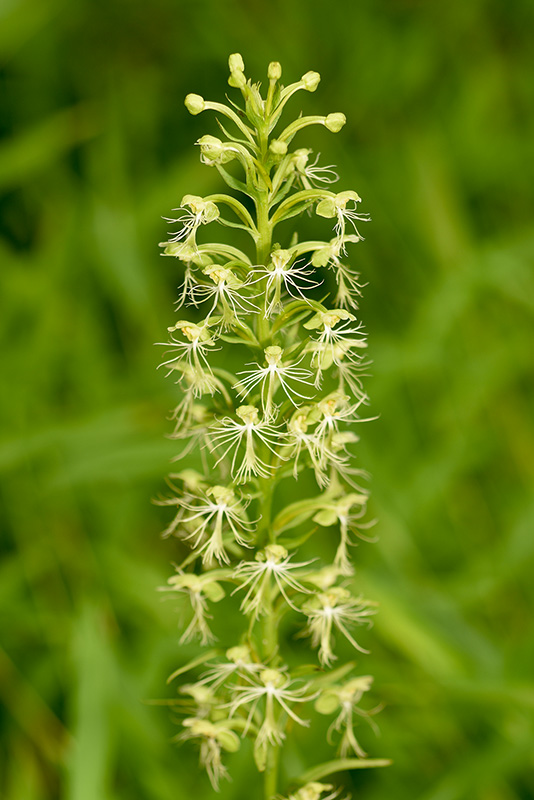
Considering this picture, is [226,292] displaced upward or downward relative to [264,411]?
upward

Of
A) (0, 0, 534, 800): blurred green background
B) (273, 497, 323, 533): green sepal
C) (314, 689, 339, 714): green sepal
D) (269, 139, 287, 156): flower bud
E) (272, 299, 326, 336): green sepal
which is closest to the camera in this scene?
(269, 139, 287, 156): flower bud

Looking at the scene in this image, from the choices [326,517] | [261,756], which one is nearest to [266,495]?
[326,517]

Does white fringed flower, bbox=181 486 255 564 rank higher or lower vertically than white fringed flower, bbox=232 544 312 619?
higher

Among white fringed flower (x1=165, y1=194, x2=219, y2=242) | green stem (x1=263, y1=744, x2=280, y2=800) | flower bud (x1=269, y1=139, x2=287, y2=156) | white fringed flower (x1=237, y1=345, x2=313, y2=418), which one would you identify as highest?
flower bud (x1=269, y1=139, x2=287, y2=156)

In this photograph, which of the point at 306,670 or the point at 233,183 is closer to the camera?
the point at 233,183

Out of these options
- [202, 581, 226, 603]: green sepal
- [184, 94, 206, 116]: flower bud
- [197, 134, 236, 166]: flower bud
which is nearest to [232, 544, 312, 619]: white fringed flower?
[202, 581, 226, 603]: green sepal

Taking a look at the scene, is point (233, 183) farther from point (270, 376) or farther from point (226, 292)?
point (270, 376)

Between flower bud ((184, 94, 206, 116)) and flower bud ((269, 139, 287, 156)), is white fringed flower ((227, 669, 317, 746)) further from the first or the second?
flower bud ((184, 94, 206, 116))

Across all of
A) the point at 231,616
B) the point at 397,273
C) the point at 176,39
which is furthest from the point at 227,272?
the point at 176,39

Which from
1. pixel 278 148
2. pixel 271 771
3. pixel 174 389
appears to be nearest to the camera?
pixel 278 148
